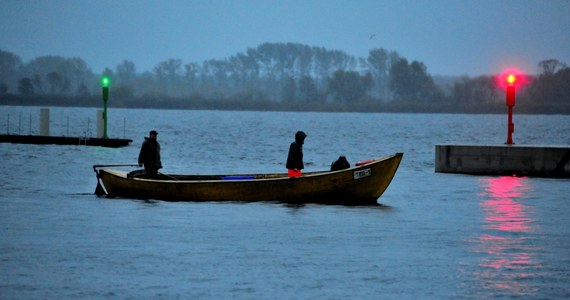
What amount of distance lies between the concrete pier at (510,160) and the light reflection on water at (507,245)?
3399 mm

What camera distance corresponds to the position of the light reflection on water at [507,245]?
16641 millimetres

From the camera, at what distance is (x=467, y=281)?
55.3 feet

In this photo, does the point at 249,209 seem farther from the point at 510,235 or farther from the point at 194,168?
the point at 194,168

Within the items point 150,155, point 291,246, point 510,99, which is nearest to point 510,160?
point 510,99

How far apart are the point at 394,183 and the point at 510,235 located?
16.2 m

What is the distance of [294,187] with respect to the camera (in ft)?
91.3

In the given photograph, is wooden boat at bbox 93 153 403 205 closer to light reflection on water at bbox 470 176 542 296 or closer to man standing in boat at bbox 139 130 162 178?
man standing in boat at bbox 139 130 162 178

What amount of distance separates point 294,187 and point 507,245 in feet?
26.0

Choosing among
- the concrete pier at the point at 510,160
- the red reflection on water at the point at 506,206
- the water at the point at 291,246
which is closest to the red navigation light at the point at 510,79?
the concrete pier at the point at 510,160

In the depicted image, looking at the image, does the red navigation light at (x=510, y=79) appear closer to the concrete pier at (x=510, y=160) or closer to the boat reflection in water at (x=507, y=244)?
the concrete pier at (x=510, y=160)

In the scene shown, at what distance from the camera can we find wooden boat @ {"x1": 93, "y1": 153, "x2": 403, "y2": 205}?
27.6m

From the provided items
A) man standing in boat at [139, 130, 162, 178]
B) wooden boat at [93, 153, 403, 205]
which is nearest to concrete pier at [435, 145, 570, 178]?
wooden boat at [93, 153, 403, 205]

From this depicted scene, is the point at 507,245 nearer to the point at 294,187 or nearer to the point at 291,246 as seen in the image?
the point at 291,246

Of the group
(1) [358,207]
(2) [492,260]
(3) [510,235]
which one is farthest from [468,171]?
(2) [492,260]
